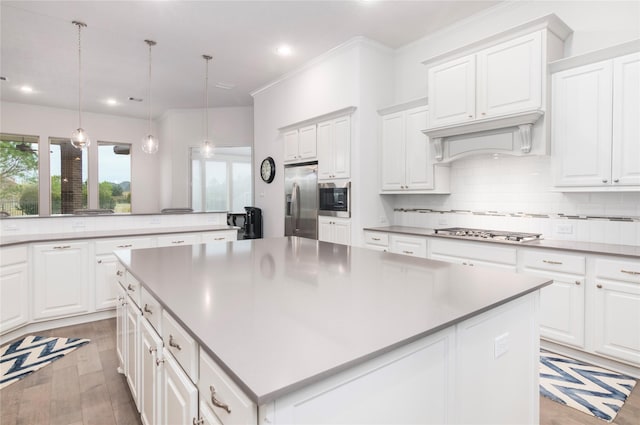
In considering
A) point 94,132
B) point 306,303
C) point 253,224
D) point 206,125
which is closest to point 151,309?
point 306,303

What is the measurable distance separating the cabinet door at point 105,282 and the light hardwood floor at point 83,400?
0.86m

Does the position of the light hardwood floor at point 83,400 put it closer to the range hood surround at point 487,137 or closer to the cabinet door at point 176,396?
the cabinet door at point 176,396

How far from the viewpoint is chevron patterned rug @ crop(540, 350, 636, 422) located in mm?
2086

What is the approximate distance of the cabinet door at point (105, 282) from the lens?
3.62m

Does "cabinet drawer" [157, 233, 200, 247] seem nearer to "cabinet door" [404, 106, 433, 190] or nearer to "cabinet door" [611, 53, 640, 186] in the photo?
"cabinet door" [404, 106, 433, 190]

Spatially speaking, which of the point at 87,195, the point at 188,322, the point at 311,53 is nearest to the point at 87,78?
the point at 87,195

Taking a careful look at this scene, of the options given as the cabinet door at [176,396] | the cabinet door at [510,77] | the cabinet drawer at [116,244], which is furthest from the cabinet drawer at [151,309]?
the cabinet door at [510,77]

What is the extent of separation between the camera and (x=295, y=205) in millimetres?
5098

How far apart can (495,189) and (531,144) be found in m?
0.70

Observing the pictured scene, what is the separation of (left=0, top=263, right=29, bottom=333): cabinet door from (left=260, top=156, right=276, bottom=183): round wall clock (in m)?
3.27

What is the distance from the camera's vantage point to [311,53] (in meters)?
4.57

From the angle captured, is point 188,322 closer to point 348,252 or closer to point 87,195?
point 348,252

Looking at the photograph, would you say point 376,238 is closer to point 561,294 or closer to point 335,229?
point 335,229

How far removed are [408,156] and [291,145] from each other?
1835 mm
